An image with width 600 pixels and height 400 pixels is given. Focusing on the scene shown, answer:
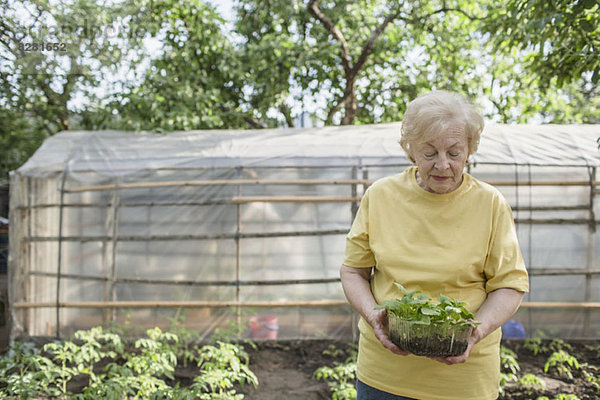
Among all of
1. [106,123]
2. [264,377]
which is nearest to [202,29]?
[106,123]

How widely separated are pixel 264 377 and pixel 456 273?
3.07 m

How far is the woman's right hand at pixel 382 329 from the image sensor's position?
1241 millimetres

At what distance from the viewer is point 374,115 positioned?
849cm

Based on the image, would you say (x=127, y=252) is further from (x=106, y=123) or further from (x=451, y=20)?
(x=451, y=20)

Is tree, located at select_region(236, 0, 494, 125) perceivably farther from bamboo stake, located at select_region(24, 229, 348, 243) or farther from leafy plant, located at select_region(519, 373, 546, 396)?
leafy plant, located at select_region(519, 373, 546, 396)

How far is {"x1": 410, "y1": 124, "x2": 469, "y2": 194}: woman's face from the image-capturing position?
130 cm

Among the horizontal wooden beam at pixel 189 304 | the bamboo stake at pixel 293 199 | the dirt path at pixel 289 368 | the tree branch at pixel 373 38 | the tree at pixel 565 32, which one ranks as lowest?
the dirt path at pixel 289 368

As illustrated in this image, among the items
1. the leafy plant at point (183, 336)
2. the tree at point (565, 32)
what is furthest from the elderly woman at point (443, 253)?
the leafy plant at point (183, 336)

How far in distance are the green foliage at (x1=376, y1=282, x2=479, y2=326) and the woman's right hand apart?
0.04 m

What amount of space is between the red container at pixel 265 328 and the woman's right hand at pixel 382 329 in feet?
12.8

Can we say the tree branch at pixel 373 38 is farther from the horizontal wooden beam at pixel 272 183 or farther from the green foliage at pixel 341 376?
the green foliage at pixel 341 376

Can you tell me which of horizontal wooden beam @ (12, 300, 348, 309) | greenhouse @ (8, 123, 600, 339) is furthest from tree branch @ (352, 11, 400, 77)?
horizontal wooden beam @ (12, 300, 348, 309)

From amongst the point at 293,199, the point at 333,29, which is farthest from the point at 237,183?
the point at 333,29

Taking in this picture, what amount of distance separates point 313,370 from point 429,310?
130 inches
